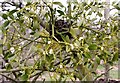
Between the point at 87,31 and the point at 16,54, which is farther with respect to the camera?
the point at 87,31

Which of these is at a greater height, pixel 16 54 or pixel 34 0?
pixel 34 0

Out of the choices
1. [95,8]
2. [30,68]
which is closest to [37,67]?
[30,68]

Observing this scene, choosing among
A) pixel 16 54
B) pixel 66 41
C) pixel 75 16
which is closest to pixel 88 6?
pixel 75 16

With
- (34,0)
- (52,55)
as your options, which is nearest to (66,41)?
(52,55)

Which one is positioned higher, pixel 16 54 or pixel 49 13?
pixel 49 13

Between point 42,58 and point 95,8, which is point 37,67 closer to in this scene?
point 42,58

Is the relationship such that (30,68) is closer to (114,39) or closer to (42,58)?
(42,58)

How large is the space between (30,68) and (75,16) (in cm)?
23

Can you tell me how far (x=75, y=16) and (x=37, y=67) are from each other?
0.70 ft

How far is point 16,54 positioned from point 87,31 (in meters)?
0.27

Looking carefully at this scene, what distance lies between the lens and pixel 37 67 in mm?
788

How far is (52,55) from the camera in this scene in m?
0.73

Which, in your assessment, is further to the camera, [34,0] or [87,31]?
[87,31]

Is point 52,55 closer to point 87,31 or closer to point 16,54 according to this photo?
point 16,54
